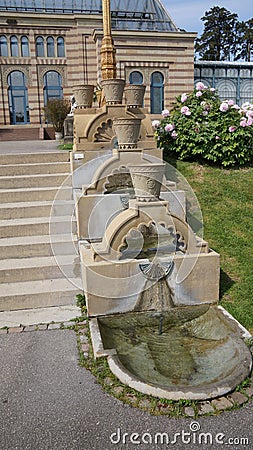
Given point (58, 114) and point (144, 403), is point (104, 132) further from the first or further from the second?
point (58, 114)

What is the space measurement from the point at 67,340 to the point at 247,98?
24966 millimetres

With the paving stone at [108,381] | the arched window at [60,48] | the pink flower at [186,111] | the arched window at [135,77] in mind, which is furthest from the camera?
the arched window at [60,48]

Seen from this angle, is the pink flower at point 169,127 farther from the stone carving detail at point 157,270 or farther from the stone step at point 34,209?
the stone carving detail at point 157,270

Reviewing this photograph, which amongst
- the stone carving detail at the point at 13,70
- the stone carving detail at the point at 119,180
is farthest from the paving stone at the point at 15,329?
the stone carving detail at the point at 13,70

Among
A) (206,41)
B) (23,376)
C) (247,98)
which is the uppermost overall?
(206,41)

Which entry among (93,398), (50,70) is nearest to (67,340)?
(93,398)

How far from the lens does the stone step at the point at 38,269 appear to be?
6.25 m

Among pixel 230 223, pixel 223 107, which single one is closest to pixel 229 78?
pixel 223 107

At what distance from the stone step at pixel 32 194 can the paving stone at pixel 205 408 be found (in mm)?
5498

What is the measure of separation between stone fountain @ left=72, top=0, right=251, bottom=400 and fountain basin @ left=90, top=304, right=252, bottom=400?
0.01 metres

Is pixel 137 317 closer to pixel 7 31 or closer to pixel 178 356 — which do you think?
pixel 178 356

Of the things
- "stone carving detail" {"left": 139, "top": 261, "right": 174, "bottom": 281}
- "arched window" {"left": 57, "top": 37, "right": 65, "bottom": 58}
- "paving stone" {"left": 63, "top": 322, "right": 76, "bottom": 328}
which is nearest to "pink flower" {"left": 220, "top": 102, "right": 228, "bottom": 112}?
"stone carving detail" {"left": 139, "top": 261, "right": 174, "bottom": 281}

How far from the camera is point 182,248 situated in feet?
18.7

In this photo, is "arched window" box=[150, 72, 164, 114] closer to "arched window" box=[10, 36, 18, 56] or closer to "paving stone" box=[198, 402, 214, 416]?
"arched window" box=[10, 36, 18, 56]
